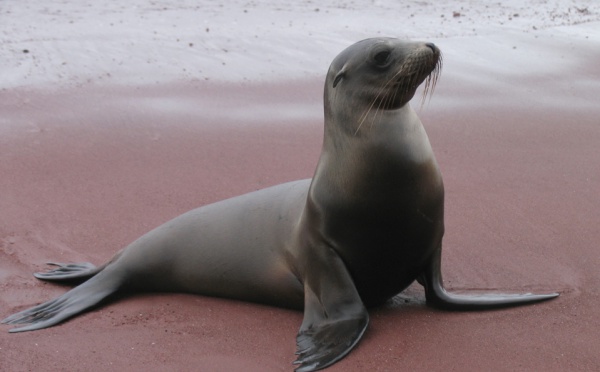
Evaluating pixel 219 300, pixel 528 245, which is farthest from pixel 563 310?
pixel 219 300

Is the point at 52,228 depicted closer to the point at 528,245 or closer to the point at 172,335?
the point at 172,335

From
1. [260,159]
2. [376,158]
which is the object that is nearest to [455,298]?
[376,158]

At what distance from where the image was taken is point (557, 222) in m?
4.76

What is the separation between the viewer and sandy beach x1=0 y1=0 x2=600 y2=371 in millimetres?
3494

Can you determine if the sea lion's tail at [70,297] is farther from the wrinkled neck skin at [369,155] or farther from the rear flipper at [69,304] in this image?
the wrinkled neck skin at [369,155]

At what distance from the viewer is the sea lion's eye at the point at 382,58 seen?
355cm

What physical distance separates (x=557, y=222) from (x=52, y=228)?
2769 millimetres

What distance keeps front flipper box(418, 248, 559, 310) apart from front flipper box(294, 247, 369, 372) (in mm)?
354

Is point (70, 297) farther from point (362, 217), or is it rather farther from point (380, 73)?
point (380, 73)

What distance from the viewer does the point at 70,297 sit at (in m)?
4.20

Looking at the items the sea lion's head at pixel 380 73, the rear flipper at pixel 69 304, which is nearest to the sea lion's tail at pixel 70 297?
the rear flipper at pixel 69 304

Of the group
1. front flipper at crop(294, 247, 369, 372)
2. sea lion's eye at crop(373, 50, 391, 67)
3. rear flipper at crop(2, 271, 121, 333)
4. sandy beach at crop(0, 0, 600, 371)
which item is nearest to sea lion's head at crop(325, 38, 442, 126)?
sea lion's eye at crop(373, 50, 391, 67)

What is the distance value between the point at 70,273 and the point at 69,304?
0.41 m

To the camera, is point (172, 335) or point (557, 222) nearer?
point (172, 335)
